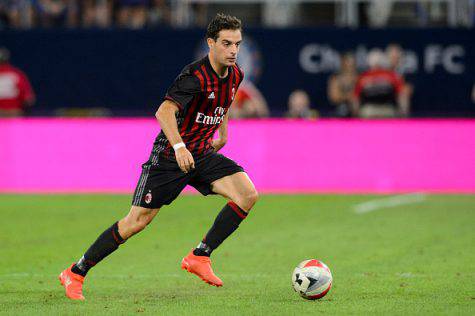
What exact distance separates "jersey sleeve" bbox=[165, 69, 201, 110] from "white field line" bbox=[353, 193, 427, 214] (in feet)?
25.8

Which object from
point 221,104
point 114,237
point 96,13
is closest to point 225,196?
point 221,104

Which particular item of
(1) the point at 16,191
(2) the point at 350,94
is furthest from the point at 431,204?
(1) the point at 16,191

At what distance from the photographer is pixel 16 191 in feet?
63.7

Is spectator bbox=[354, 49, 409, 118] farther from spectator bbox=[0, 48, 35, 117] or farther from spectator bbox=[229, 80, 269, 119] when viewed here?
spectator bbox=[0, 48, 35, 117]

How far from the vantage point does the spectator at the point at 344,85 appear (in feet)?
70.8

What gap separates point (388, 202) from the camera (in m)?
17.5

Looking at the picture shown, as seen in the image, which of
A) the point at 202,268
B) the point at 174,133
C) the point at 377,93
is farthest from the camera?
the point at 377,93

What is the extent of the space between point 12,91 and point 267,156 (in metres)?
5.72

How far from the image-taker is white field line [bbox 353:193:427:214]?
16.4 m

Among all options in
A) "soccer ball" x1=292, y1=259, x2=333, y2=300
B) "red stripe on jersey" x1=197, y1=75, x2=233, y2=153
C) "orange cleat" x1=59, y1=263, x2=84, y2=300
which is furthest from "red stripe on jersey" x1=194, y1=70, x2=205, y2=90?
"orange cleat" x1=59, y1=263, x2=84, y2=300

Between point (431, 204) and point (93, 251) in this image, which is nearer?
point (93, 251)

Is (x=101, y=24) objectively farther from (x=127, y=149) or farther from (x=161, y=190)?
(x=161, y=190)

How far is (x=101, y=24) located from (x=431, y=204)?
8.98m

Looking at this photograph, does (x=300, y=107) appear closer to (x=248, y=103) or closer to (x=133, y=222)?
(x=248, y=103)
